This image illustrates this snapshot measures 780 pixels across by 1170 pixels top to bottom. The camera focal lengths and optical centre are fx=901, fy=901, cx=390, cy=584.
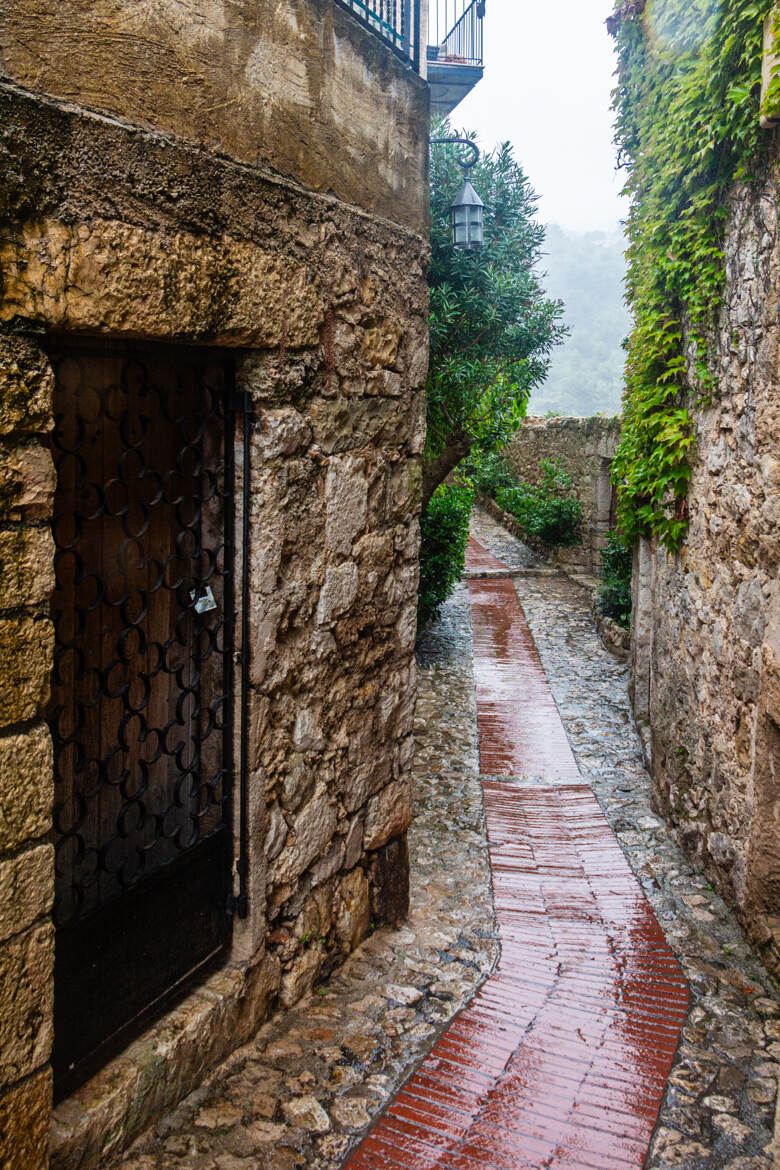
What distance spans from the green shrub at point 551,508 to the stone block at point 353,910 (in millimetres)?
10955

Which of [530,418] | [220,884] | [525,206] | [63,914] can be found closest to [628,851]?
[220,884]

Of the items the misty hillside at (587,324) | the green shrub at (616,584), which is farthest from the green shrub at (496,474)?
the misty hillside at (587,324)

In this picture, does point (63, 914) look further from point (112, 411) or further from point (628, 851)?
point (628, 851)

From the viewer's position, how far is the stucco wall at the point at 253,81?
6.56ft

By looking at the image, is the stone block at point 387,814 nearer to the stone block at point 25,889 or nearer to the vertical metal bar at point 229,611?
the vertical metal bar at point 229,611

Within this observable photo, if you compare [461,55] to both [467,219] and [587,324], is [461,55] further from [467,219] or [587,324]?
[587,324]

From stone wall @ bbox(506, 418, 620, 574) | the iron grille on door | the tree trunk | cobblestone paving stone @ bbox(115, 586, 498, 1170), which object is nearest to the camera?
Answer: the iron grille on door

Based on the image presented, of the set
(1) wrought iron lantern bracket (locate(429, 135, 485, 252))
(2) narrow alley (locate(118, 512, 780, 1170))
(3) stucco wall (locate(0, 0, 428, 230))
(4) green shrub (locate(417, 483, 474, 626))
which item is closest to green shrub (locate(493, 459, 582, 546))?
(4) green shrub (locate(417, 483, 474, 626))

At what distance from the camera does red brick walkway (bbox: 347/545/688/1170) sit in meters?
2.72

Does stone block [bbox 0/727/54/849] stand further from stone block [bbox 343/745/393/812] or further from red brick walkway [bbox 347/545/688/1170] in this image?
stone block [bbox 343/745/393/812]

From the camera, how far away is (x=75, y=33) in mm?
2010

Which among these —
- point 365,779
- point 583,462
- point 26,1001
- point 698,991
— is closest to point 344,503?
point 365,779

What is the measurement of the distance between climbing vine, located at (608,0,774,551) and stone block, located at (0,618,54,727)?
373 centimetres

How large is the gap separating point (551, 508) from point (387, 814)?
10818 mm
